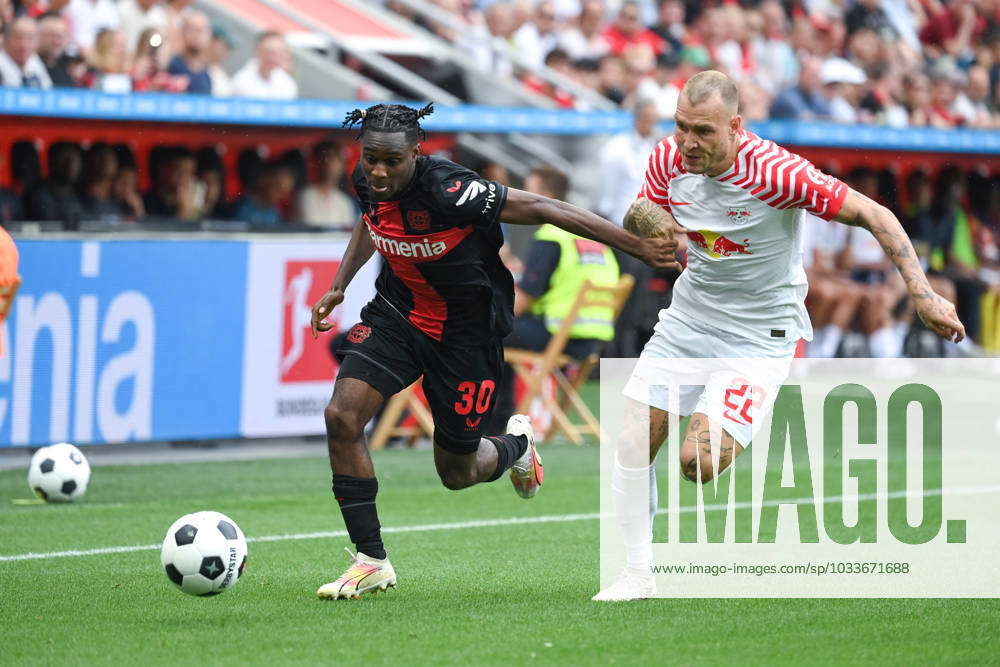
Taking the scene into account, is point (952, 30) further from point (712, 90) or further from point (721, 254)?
point (712, 90)

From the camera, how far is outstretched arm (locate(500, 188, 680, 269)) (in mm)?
6375

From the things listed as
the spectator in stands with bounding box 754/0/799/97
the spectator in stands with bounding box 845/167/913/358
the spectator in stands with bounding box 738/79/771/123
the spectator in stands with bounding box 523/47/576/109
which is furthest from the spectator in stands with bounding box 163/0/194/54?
the spectator in stands with bounding box 754/0/799/97

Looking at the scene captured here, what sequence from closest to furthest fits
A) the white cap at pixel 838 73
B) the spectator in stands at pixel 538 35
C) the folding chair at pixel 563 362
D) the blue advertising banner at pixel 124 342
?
the blue advertising banner at pixel 124 342, the folding chair at pixel 563 362, the spectator in stands at pixel 538 35, the white cap at pixel 838 73

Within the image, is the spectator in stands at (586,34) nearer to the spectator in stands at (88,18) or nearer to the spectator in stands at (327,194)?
the spectator in stands at (327,194)

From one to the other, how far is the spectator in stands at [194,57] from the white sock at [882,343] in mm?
8483

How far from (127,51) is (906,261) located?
10300mm

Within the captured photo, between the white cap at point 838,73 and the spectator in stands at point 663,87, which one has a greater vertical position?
the white cap at point 838,73

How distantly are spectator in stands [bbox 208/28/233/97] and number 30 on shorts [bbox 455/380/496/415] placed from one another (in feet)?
26.0

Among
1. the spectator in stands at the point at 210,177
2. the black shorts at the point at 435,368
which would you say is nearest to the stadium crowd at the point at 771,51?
the spectator in stands at the point at 210,177

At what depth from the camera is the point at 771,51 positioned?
72.9 ft

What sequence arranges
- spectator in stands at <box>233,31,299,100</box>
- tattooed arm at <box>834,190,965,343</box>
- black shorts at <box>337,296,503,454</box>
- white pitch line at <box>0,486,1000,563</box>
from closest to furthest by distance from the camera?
tattooed arm at <box>834,190,965,343</box>
black shorts at <box>337,296,503,454</box>
white pitch line at <box>0,486,1000,563</box>
spectator in stands at <box>233,31,299,100</box>

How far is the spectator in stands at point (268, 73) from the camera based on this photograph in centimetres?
1544

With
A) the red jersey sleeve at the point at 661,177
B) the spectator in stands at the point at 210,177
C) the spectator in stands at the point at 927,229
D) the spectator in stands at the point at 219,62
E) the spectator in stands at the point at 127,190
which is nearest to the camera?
the red jersey sleeve at the point at 661,177

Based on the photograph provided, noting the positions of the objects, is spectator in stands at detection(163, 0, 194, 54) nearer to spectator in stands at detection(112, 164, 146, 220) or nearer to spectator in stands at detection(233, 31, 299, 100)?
spectator in stands at detection(233, 31, 299, 100)
